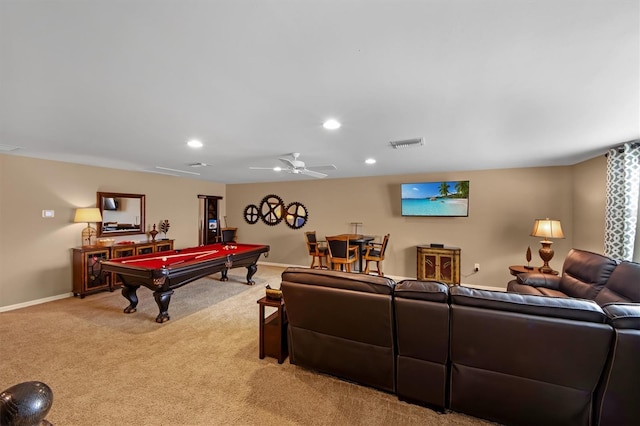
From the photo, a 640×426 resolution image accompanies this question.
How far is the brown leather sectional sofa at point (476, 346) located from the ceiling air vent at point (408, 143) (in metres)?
1.78

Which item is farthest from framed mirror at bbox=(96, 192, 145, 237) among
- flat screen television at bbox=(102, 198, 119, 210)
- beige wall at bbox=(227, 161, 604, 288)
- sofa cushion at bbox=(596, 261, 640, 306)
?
sofa cushion at bbox=(596, 261, 640, 306)

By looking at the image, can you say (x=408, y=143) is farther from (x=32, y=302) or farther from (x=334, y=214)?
(x=32, y=302)

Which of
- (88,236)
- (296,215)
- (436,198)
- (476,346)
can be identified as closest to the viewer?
(476,346)

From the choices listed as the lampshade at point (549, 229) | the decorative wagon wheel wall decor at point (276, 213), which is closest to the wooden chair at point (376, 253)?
the decorative wagon wheel wall decor at point (276, 213)

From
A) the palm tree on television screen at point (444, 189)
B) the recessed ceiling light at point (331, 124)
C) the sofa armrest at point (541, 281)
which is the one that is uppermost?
the recessed ceiling light at point (331, 124)

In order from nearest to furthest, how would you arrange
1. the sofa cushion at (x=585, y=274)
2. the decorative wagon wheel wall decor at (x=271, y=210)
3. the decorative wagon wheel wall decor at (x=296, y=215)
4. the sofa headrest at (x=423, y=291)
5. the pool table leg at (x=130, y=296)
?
the sofa headrest at (x=423, y=291), the sofa cushion at (x=585, y=274), the pool table leg at (x=130, y=296), the decorative wagon wheel wall decor at (x=296, y=215), the decorative wagon wheel wall decor at (x=271, y=210)

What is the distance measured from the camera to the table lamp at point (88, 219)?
423 centimetres

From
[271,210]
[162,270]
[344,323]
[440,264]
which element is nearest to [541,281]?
[440,264]

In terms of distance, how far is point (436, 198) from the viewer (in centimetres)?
512

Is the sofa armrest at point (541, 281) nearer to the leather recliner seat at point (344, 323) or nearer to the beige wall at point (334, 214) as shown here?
the beige wall at point (334, 214)

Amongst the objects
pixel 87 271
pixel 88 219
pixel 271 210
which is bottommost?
pixel 87 271

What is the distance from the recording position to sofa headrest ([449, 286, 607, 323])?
4.67 ft

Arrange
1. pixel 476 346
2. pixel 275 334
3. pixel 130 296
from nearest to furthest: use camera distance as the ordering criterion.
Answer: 1. pixel 476 346
2. pixel 275 334
3. pixel 130 296

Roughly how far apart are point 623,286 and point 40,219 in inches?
295
